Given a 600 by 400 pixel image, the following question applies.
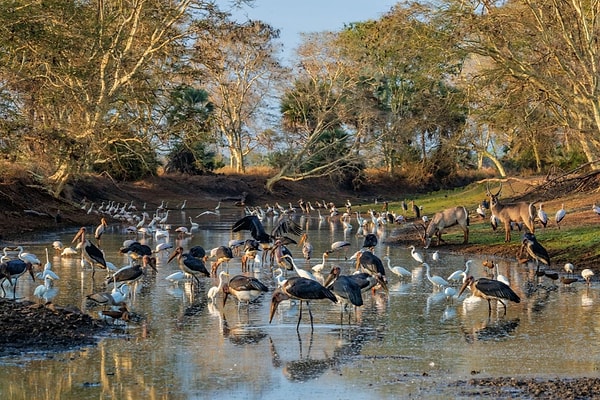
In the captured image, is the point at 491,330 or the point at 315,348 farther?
the point at 491,330

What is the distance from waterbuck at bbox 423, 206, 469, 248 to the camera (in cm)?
2709

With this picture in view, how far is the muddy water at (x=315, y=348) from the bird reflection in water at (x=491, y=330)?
27 millimetres

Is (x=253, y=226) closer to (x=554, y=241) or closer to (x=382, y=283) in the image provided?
(x=554, y=241)

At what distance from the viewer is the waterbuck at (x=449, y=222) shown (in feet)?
88.9

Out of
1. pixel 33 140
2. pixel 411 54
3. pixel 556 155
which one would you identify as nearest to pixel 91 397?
pixel 33 140

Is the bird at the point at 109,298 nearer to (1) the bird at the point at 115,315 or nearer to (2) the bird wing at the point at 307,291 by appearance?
(1) the bird at the point at 115,315

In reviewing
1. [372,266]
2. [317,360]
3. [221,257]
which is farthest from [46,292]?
[317,360]

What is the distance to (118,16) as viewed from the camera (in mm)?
36031

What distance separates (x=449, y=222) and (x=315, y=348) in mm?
→ 16044

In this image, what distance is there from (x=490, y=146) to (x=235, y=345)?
51.4 meters

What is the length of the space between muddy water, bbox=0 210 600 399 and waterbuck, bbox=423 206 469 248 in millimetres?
8903

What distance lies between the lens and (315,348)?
1192 centimetres

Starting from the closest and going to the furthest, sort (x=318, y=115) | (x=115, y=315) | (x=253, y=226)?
(x=115, y=315) → (x=253, y=226) → (x=318, y=115)

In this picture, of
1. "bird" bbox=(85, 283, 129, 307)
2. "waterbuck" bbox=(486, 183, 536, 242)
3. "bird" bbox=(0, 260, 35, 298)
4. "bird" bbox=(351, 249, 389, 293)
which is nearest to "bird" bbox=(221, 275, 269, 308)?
"bird" bbox=(85, 283, 129, 307)
